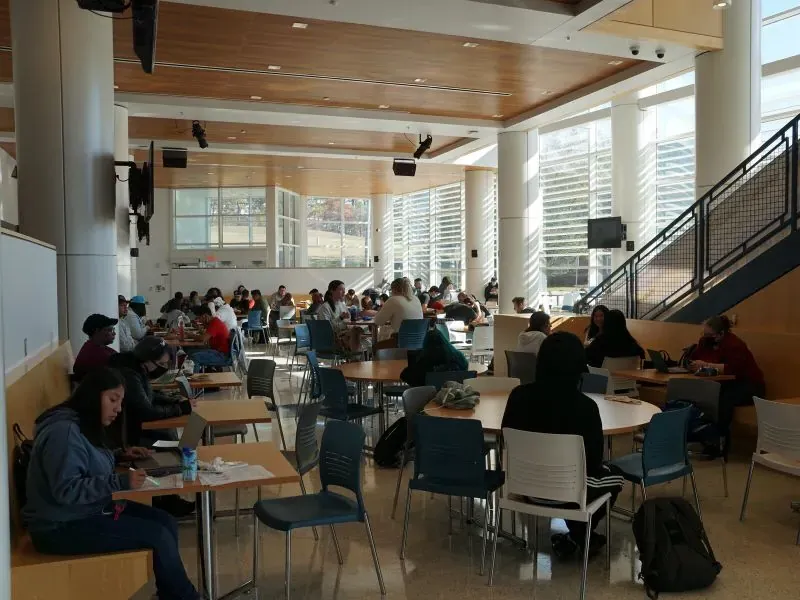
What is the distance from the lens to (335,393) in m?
6.55

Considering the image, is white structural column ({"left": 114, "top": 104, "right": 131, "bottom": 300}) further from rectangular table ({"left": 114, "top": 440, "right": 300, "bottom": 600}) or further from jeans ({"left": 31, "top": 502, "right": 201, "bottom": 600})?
jeans ({"left": 31, "top": 502, "right": 201, "bottom": 600})

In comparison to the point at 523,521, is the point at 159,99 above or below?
above

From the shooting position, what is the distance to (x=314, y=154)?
16984mm

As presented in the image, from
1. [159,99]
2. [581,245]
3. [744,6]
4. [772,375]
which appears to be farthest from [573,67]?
[581,245]

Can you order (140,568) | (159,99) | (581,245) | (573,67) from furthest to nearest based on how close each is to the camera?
(581,245) < (159,99) < (573,67) < (140,568)

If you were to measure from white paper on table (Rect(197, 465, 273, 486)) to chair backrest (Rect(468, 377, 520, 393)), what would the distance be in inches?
103

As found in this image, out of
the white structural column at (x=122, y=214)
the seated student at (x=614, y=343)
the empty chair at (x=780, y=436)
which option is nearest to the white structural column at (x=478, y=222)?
the white structural column at (x=122, y=214)

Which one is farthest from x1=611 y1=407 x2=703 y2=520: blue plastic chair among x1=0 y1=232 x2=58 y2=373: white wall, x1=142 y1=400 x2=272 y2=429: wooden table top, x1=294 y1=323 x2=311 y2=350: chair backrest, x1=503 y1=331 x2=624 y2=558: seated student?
x1=294 y1=323 x2=311 y2=350: chair backrest

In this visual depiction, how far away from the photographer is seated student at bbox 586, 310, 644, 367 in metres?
7.79

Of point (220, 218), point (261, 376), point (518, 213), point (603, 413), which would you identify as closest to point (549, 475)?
point (603, 413)

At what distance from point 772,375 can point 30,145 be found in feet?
23.4

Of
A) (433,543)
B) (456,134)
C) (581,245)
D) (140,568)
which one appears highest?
(456,134)

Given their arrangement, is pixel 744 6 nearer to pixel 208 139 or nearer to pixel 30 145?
pixel 30 145

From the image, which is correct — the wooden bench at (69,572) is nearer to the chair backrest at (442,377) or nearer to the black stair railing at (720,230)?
the chair backrest at (442,377)
